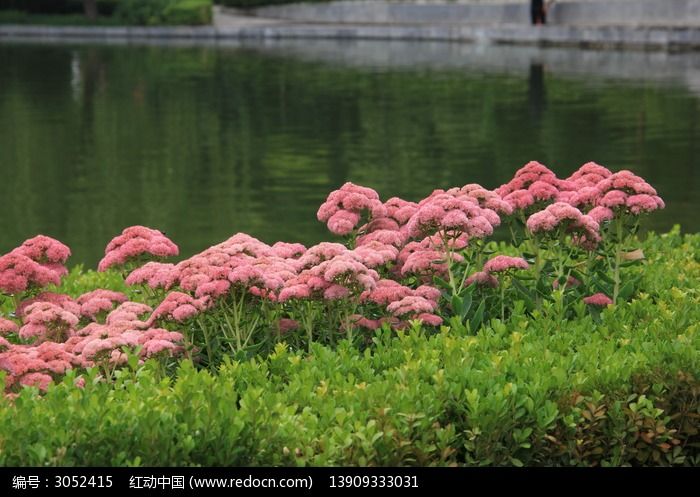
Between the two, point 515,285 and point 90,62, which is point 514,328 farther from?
point 90,62

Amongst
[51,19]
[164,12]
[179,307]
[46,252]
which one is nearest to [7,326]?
[46,252]

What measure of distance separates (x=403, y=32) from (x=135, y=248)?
36.8m

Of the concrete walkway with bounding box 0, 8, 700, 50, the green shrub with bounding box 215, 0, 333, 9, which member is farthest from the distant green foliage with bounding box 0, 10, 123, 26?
the green shrub with bounding box 215, 0, 333, 9

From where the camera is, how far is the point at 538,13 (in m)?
40.2

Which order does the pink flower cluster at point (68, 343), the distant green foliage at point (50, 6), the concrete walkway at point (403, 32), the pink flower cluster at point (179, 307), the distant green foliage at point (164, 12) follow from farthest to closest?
1. the distant green foliage at point (50, 6)
2. the distant green foliage at point (164, 12)
3. the concrete walkway at point (403, 32)
4. the pink flower cluster at point (179, 307)
5. the pink flower cluster at point (68, 343)

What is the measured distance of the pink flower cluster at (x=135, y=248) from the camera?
638cm

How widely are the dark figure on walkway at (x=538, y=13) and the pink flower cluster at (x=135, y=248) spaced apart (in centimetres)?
3450

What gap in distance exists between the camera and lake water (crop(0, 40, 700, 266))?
13.6m

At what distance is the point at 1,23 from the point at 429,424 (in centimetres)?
5040

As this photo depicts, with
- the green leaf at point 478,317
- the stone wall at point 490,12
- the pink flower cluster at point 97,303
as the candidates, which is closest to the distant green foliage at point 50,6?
the stone wall at point 490,12

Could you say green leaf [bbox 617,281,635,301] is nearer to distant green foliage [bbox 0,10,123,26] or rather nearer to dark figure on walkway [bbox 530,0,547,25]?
dark figure on walkway [bbox 530,0,547,25]

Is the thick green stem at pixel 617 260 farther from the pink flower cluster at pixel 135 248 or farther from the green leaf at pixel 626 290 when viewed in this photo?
the pink flower cluster at pixel 135 248

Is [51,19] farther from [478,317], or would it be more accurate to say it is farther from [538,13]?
[478,317]

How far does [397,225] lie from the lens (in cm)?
692
